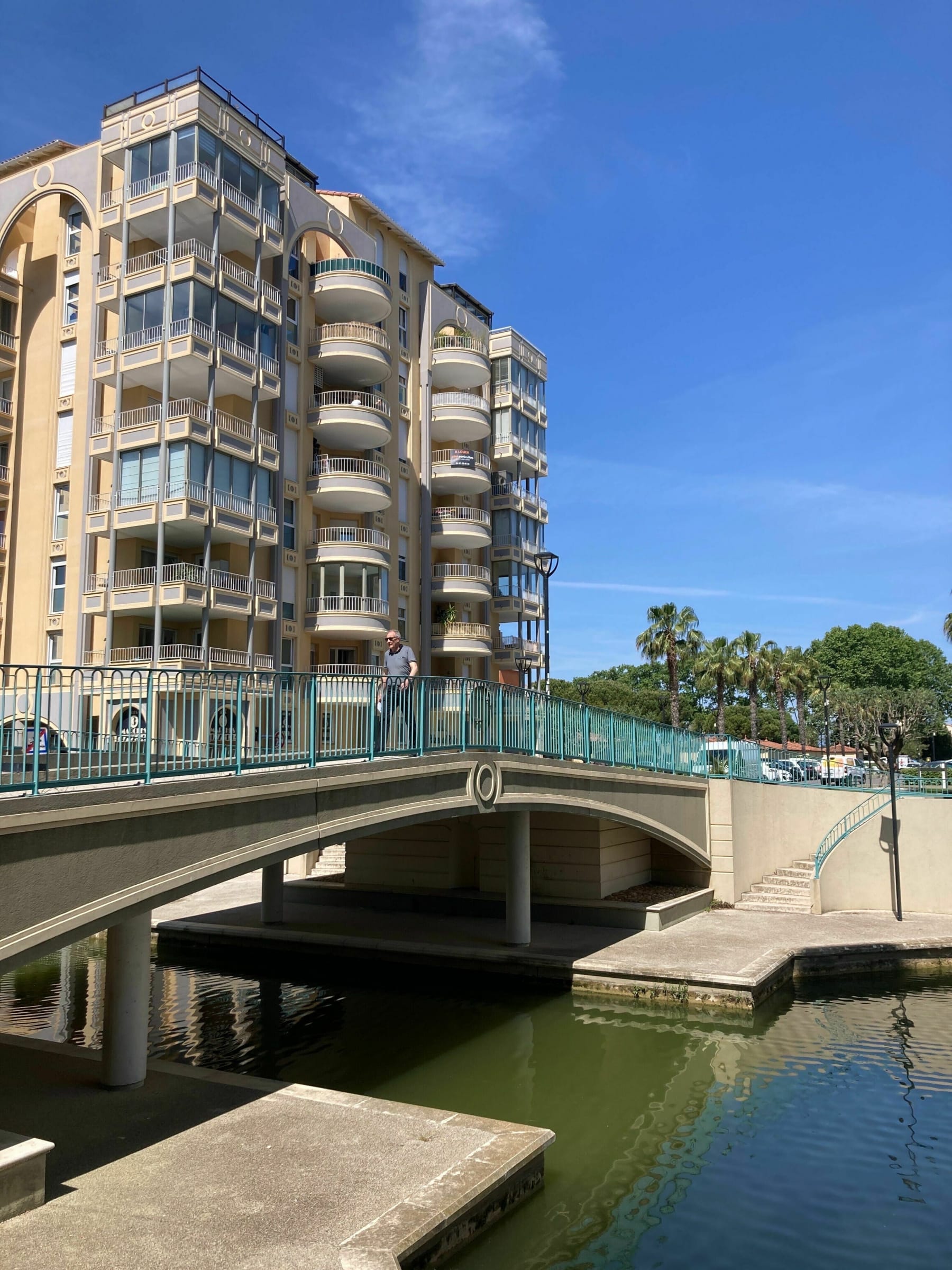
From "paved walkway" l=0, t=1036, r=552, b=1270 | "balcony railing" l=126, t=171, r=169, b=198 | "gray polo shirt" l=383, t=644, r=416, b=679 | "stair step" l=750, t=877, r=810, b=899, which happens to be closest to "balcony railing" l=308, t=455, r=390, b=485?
"balcony railing" l=126, t=171, r=169, b=198

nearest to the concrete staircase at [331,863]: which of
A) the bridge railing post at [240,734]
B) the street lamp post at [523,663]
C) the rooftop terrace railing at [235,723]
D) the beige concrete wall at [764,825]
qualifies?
the beige concrete wall at [764,825]

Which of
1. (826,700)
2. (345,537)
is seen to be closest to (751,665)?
(826,700)

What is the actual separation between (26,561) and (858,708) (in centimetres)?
5799

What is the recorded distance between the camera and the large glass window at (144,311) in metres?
29.2

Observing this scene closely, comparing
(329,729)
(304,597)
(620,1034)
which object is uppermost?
(304,597)

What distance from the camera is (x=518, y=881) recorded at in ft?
64.0

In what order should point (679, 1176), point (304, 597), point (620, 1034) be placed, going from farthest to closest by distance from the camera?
point (304, 597), point (620, 1034), point (679, 1176)

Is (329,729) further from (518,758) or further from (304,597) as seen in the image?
(304,597)

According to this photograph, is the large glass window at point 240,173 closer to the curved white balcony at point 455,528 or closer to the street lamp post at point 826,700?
the curved white balcony at point 455,528

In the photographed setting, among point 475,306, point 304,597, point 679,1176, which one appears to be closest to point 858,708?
point 475,306

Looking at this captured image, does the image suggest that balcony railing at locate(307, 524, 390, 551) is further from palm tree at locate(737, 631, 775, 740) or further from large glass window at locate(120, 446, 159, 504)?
palm tree at locate(737, 631, 775, 740)

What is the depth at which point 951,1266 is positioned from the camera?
27.3ft

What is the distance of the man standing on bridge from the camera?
1312 centimetres

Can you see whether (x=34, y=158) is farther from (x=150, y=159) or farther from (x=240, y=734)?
(x=240, y=734)
